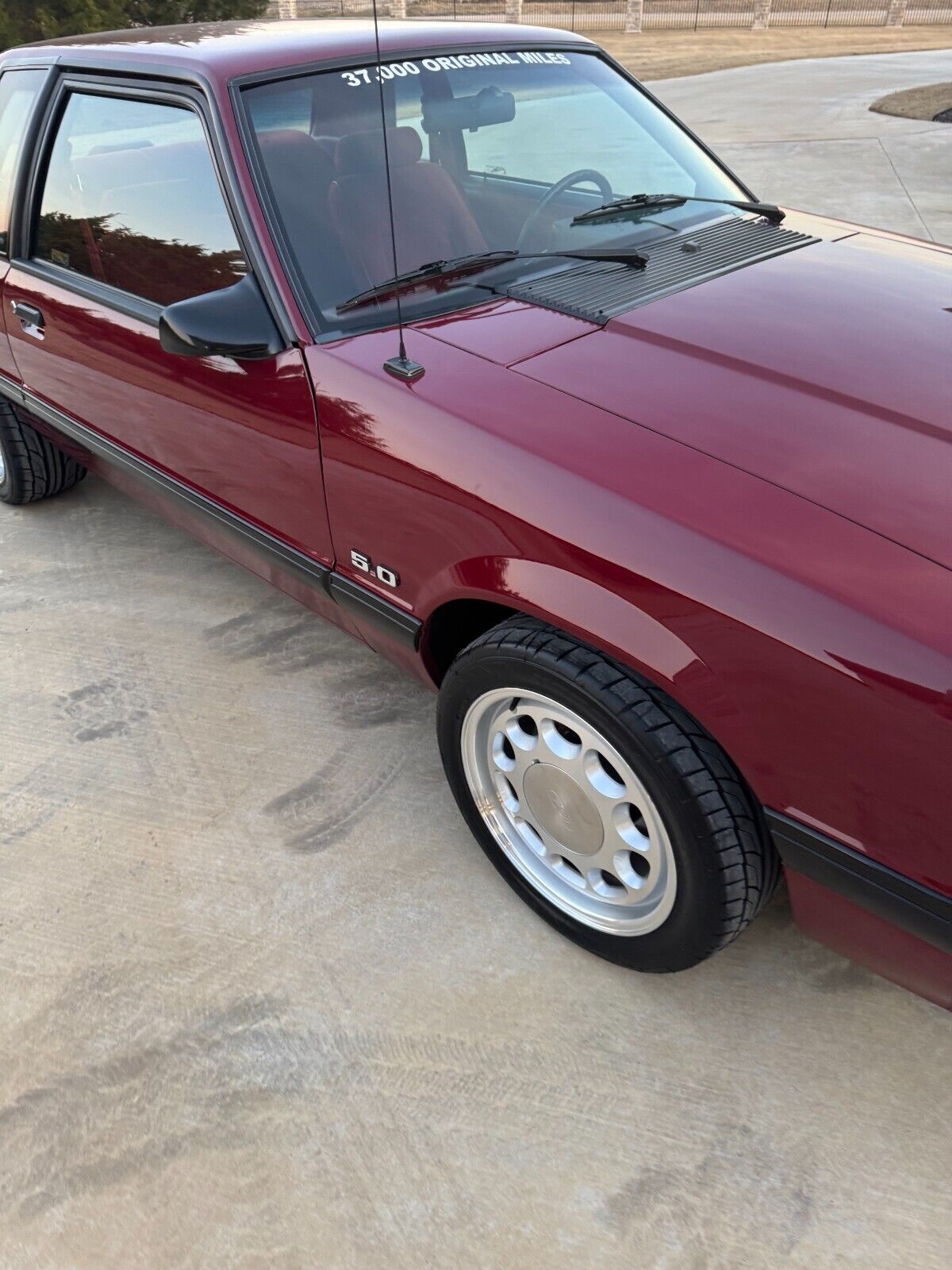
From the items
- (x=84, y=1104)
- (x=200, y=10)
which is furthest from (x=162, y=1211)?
(x=200, y=10)

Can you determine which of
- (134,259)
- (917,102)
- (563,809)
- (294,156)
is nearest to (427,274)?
(294,156)

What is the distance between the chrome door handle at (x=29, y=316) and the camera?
2928mm

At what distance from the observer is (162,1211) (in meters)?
1.60

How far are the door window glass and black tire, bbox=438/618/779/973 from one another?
7.72 ft

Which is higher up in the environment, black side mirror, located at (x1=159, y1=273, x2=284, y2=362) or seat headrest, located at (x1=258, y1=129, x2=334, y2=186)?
seat headrest, located at (x1=258, y1=129, x2=334, y2=186)

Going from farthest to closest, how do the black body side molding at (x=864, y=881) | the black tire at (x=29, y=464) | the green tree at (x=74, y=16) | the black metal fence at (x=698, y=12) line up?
the black metal fence at (x=698, y=12) → the green tree at (x=74, y=16) → the black tire at (x=29, y=464) → the black body side molding at (x=864, y=881)

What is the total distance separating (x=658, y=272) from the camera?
7.29 ft

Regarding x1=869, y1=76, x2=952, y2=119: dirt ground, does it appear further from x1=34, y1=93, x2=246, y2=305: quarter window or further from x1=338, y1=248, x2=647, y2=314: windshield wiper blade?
x1=34, y1=93, x2=246, y2=305: quarter window

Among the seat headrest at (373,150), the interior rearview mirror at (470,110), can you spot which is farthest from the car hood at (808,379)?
the interior rearview mirror at (470,110)

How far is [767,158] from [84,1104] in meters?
9.82

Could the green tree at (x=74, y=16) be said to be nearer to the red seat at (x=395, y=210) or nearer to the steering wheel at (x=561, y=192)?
the steering wheel at (x=561, y=192)

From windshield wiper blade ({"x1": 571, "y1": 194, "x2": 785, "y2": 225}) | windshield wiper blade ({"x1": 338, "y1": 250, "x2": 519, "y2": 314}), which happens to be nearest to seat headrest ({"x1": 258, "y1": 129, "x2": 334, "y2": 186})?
windshield wiper blade ({"x1": 338, "y1": 250, "x2": 519, "y2": 314})

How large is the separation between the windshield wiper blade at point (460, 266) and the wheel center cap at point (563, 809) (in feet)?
3.59

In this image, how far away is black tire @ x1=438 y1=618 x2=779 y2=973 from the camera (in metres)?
1.54
